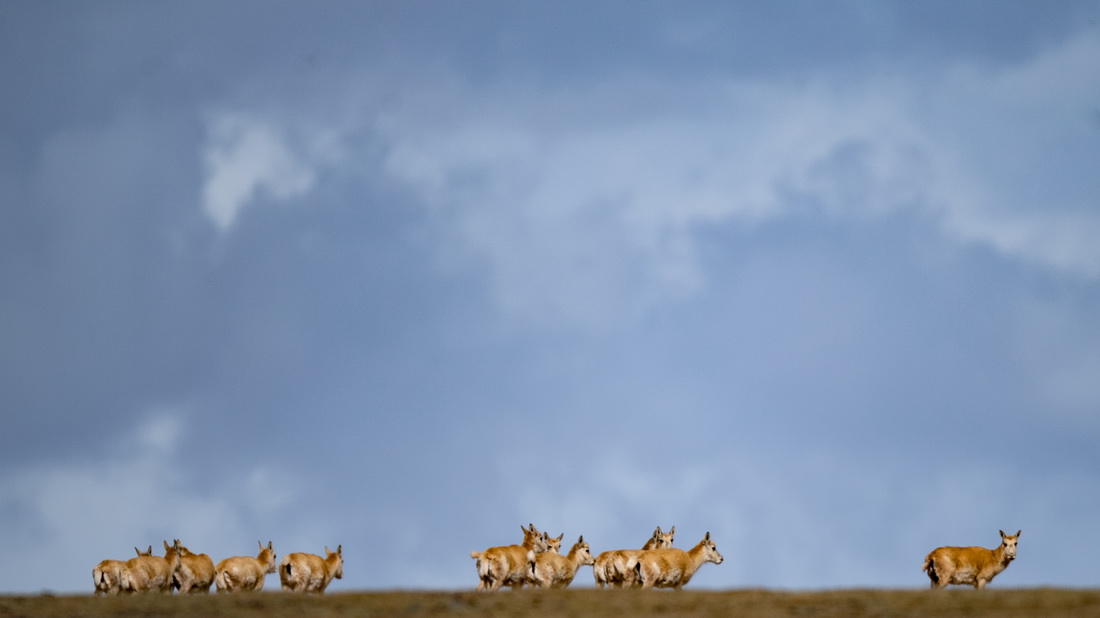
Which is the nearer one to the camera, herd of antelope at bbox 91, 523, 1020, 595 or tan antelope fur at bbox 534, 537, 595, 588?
herd of antelope at bbox 91, 523, 1020, 595

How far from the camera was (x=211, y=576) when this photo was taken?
53656 millimetres

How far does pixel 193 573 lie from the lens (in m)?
52.8

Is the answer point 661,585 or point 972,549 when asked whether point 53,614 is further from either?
point 972,549

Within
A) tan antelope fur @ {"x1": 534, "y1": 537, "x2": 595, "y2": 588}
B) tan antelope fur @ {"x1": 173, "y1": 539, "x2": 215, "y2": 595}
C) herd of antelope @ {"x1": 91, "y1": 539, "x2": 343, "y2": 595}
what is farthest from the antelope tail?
tan antelope fur @ {"x1": 173, "y1": 539, "x2": 215, "y2": 595}

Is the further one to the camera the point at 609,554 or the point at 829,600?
the point at 609,554

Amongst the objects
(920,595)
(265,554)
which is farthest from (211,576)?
(920,595)

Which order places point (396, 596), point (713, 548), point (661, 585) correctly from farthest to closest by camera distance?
1. point (713, 548)
2. point (661, 585)
3. point (396, 596)

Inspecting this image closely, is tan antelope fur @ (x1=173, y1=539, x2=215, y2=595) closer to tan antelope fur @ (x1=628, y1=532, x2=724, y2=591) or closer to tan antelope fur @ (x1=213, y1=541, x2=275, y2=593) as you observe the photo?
tan antelope fur @ (x1=213, y1=541, x2=275, y2=593)

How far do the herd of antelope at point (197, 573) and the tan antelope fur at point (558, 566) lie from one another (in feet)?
23.2

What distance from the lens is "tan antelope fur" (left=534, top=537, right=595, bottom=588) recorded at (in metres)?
53.7

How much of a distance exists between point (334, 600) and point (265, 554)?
15.9 m

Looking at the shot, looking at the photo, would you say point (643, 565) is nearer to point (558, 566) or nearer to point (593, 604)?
point (558, 566)

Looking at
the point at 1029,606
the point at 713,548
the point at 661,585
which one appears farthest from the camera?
the point at 713,548

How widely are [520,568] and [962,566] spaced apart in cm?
1375
